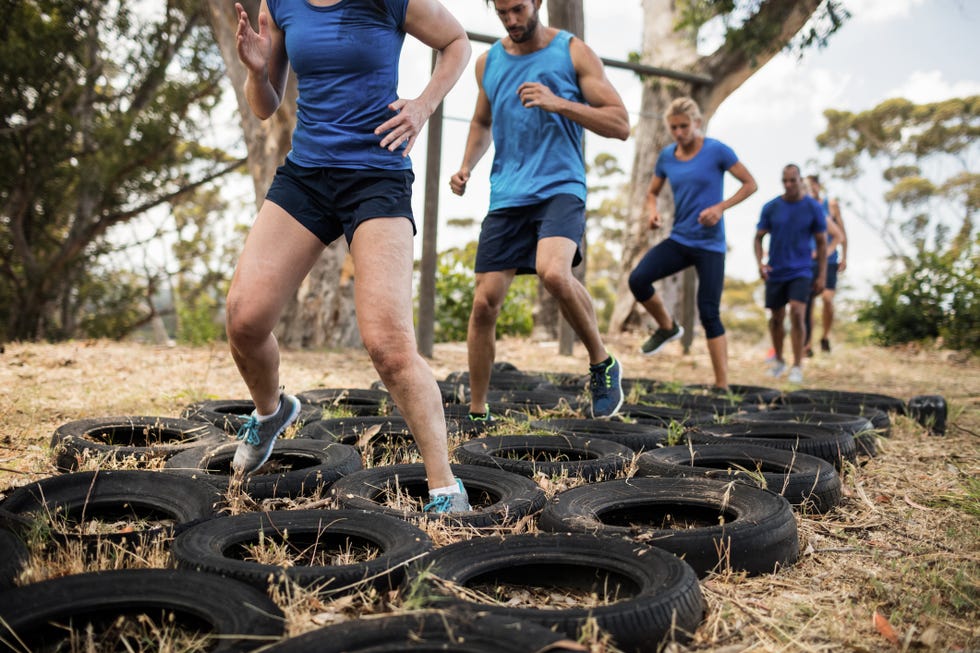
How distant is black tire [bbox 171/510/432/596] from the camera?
193 centimetres

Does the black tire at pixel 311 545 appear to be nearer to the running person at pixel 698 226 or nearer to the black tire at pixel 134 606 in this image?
the black tire at pixel 134 606

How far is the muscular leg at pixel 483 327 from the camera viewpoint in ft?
14.1

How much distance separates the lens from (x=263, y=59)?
2.87 metres

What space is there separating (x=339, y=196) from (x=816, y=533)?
2132 mm

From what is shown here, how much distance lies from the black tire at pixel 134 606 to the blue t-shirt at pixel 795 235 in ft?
24.0

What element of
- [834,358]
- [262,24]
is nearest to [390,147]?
[262,24]

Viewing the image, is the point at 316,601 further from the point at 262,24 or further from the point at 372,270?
the point at 262,24

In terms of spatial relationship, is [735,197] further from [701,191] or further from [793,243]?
[793,243]

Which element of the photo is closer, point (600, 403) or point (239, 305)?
point (239, 305)

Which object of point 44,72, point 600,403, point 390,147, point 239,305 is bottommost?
point 600,403

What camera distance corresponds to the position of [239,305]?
271 centimetres

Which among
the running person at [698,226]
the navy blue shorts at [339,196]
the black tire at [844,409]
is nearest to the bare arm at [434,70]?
the navy blue shorts at [339,196]

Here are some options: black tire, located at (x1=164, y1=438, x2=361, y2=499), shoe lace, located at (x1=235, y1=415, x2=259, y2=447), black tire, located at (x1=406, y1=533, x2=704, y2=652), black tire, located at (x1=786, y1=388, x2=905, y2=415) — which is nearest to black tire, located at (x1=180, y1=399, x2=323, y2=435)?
black tire, located at (x1=164, y1=438, x2=361, y2=499)

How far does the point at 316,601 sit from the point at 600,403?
2921 mm
